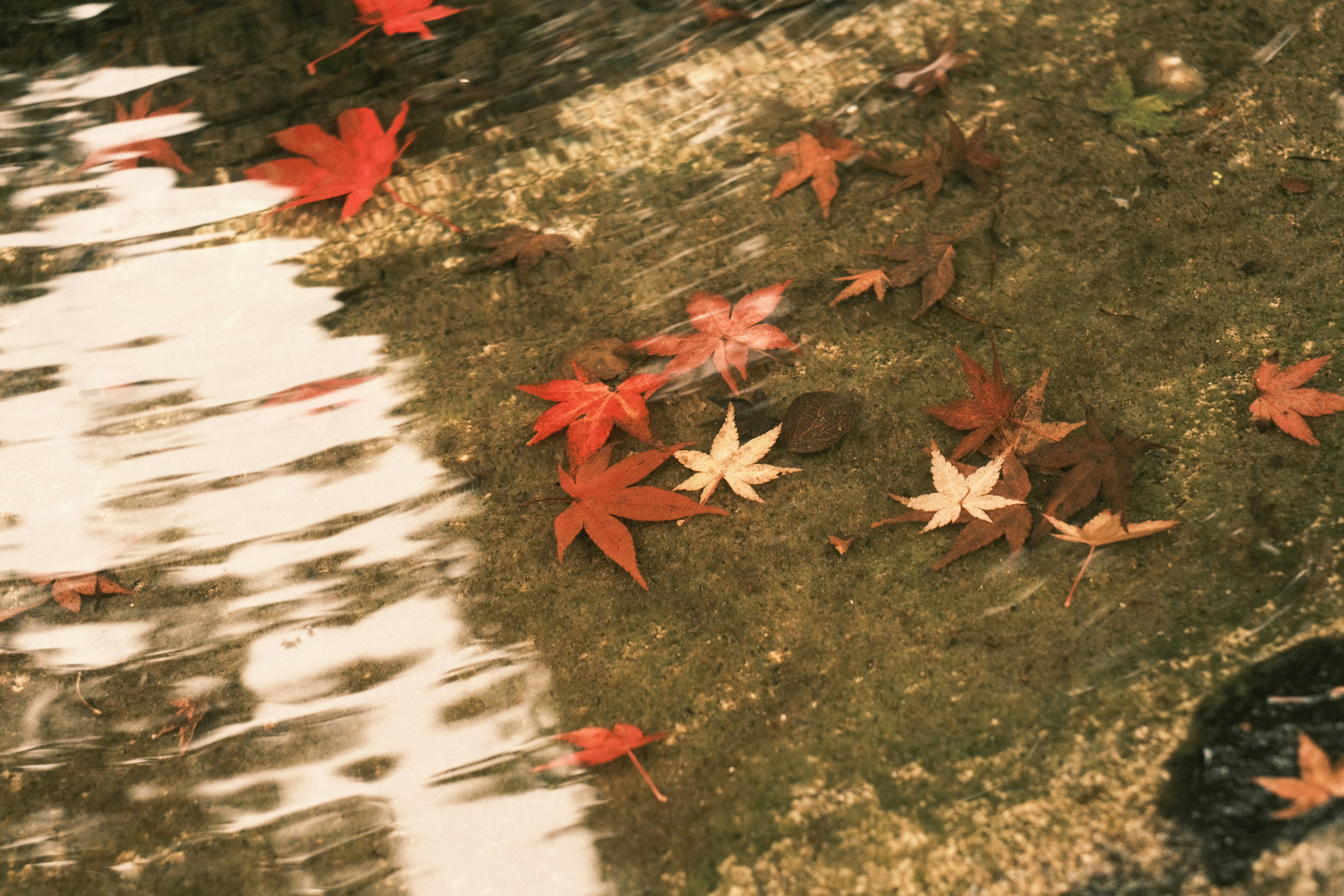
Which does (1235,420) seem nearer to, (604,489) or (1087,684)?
(1087,684)

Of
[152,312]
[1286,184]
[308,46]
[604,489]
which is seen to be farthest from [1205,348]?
[308,46]

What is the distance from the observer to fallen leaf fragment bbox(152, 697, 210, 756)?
1.51 metres

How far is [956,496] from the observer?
1592 mm

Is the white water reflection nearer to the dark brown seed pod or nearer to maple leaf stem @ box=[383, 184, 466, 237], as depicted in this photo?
maple leaf stem @ box=[383, 184, 466, 237]

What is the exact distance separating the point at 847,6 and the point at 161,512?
90.1 inches

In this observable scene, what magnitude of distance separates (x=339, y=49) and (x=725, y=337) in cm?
172

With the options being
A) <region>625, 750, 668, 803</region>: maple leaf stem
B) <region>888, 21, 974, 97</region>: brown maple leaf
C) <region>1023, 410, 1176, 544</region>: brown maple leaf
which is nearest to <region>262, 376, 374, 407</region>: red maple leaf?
<region>625, 750, 668, 803</region>: maple leaf stem

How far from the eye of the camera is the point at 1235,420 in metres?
1.61

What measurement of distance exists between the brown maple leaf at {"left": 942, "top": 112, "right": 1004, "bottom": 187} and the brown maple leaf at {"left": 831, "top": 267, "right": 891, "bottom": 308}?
1.28ft

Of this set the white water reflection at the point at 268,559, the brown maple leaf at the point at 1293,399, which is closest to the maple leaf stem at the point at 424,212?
the white water reflection at the point at 268,559

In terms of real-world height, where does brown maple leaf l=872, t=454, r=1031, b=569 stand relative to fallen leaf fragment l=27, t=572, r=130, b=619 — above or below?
below

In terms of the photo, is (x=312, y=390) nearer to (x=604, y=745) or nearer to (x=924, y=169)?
(x=604, y=745)

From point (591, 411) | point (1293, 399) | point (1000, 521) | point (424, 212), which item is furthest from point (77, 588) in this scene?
point (1293, 399)

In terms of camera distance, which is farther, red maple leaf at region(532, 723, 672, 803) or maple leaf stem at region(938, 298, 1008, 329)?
maple leaf stem at region(938, 298, 1008, 329)
